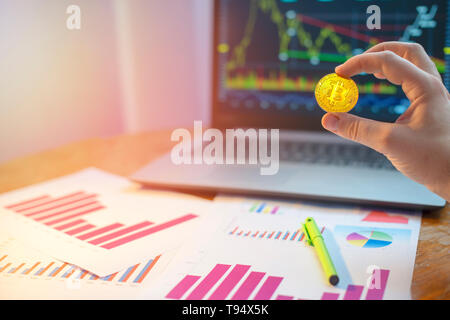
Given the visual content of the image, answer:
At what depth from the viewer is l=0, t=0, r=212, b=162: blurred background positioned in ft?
3.26

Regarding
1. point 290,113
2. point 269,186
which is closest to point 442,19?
point 290,113

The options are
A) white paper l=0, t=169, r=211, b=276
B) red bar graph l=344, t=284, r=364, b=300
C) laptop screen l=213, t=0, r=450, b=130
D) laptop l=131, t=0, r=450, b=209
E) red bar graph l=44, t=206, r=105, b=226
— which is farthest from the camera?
laptop screen l=213, t=0, r=450, b=130

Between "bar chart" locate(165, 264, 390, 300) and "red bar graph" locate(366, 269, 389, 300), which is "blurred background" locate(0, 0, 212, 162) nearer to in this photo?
"bar chart" locate(165, 264, 390, 300)

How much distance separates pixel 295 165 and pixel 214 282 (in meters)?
0.42

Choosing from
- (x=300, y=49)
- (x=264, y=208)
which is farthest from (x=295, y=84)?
(x=264, y=208)

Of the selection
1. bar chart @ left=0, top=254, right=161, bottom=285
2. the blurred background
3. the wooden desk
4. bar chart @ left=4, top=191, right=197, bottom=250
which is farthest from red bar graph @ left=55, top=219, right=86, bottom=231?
the blurred background

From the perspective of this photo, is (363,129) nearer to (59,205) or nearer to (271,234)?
(271,234)

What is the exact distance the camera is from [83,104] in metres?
1.17

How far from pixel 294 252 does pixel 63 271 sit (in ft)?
0.91

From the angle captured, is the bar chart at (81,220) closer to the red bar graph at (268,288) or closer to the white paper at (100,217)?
the white paper at (100,217)

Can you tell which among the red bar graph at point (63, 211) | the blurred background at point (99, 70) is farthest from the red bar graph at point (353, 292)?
the blurred background at point (99, 70)

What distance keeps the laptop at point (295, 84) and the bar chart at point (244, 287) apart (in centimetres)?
26

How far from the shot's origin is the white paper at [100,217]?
1.86 ft
